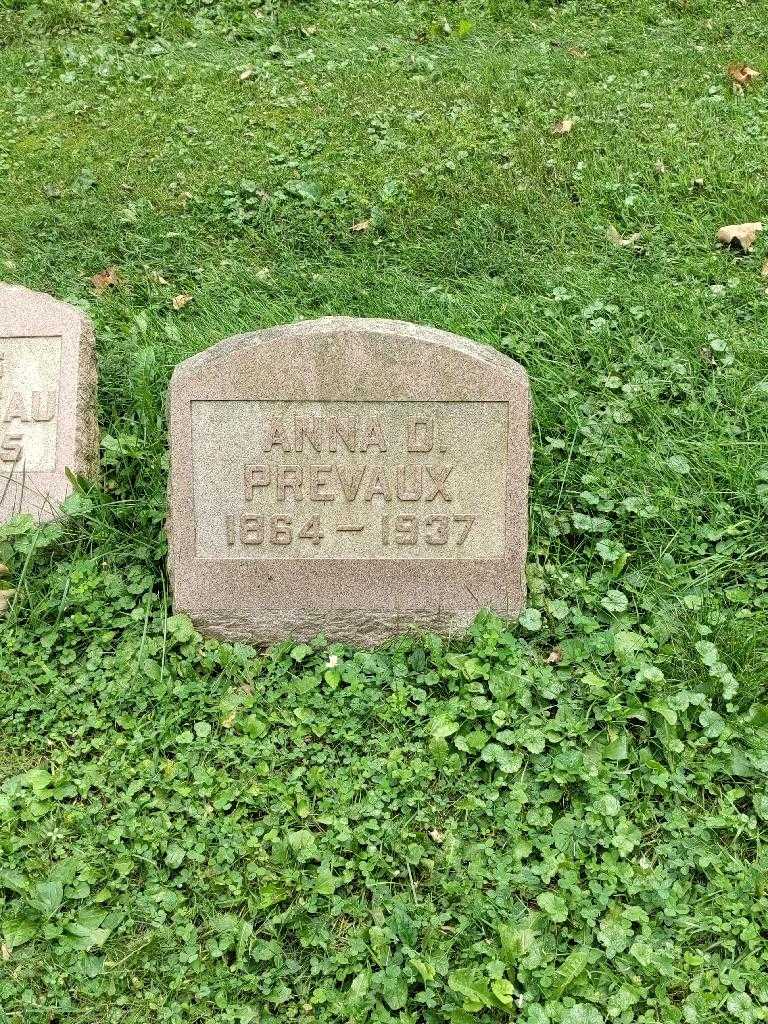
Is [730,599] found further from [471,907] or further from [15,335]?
[15,335]

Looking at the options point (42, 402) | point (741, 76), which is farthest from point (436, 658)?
point (741, 76)

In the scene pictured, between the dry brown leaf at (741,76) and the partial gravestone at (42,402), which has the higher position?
the dry brown leaf at (741,76)

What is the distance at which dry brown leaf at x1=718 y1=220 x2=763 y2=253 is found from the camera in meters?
4.62

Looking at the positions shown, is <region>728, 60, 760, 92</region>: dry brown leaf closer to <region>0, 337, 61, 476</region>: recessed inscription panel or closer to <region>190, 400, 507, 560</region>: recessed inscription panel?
<region>190, 400, 507, 560</region>: recessed inscription panel

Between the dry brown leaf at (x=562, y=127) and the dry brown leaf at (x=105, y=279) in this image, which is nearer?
the dry brown leaf at (x=105, y=279)

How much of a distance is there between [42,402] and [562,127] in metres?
3.58

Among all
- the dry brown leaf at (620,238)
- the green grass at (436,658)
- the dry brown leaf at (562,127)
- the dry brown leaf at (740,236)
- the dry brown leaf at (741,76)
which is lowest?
the green grass at (436,658)

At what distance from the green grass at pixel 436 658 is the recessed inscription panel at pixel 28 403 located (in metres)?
0.25

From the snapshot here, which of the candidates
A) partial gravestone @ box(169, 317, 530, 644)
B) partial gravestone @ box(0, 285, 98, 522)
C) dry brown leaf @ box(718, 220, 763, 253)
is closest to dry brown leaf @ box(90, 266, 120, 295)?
partial gravestone @ box(0, 285, 98, 522)

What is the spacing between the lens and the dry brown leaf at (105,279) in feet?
16.2

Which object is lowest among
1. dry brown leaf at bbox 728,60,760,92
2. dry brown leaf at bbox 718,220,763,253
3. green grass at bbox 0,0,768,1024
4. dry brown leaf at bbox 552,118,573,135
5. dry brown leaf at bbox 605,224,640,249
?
green grass at bbox 0,0,768,1024

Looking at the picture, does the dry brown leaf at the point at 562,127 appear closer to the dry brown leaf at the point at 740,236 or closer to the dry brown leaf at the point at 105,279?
the dry brown leaf at the point at 740,236

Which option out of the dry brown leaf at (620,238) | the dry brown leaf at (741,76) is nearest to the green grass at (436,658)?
the dry brown leaf at (620,238)

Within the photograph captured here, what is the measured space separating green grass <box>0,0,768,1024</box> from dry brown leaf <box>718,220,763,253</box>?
10 centimetres
